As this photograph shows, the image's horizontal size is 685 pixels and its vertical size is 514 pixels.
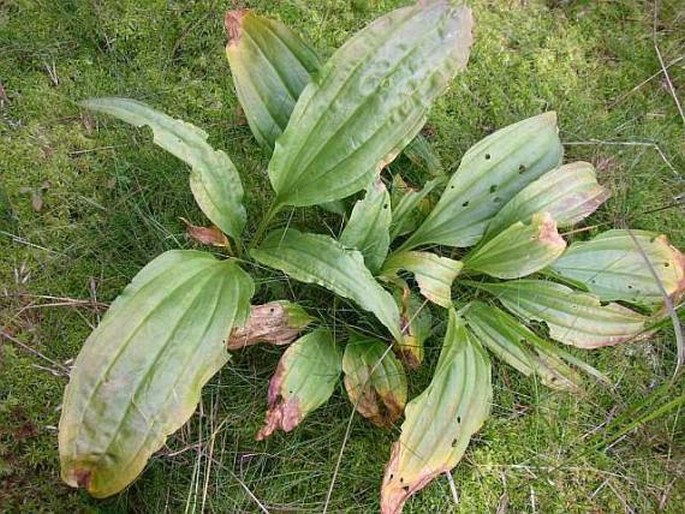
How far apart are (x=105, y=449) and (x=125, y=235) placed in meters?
0.63

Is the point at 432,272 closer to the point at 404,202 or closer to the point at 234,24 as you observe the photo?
the point at 404,202

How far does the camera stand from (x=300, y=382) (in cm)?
165

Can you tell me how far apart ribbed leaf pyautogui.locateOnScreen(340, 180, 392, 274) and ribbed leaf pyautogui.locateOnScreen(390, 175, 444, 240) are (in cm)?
9

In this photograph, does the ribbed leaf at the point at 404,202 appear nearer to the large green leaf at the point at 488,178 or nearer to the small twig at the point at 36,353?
the large green leaf at the point at 488,178

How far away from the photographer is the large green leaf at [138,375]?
1.40 metres

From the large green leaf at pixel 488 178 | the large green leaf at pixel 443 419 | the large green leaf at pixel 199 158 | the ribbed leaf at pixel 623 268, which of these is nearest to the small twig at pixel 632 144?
the large green leaf at pixel 488 178

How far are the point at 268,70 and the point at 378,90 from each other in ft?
1.09

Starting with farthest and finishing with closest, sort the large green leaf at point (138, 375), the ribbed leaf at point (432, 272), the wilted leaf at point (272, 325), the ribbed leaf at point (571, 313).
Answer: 1. the ribbed leaf at point (571, 313)
2. the ribbed leaf at point (432, 272)
3. the wilted leaf at point (272, 325)
4. the large green leaf at point (138, 375)

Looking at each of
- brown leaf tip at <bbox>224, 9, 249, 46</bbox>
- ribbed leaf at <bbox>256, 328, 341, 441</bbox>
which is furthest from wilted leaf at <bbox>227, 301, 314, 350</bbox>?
brown leaf tip at <bbox>224, 9, 249, 46</bbox>

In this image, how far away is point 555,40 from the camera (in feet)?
7.80

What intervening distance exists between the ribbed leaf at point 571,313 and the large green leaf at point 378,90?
1.60ft

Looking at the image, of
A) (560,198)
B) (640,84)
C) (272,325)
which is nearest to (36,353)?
(272,325)

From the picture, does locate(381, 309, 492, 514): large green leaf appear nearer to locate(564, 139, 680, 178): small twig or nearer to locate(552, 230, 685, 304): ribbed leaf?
locate(552, 230, 685, 304): ribbed leaf

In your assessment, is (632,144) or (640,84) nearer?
(632,144)
